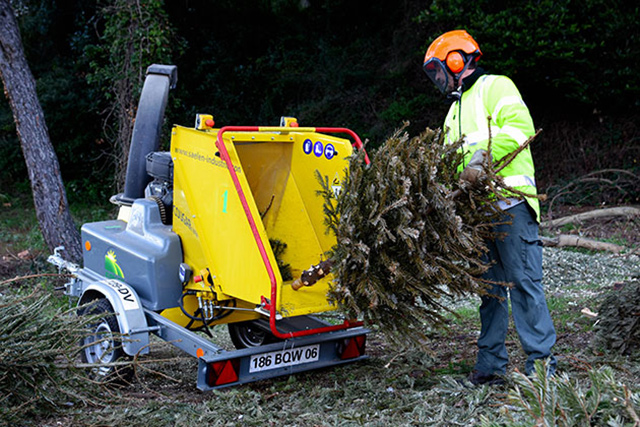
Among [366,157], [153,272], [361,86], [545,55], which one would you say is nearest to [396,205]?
[366,157]

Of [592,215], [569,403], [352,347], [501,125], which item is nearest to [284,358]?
[352,347]

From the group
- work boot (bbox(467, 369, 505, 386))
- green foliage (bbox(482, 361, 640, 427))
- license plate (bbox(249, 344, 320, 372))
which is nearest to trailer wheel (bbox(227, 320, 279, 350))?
license plate (bbox(249, 344, 320, 372))

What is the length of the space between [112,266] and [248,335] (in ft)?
3.83

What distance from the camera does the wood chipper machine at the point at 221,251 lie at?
405 centimetres

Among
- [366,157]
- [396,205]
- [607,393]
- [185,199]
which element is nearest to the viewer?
[607,393]

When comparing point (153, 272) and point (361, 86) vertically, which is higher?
point (361, 86)

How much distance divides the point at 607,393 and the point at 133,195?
3783 mm

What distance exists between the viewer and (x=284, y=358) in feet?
14.2

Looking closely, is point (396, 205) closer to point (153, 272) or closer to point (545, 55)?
point (153, 272)

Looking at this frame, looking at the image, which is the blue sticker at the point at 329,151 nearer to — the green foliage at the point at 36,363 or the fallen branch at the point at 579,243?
the green foliage at the point at 36,363

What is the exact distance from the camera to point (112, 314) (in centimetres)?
425

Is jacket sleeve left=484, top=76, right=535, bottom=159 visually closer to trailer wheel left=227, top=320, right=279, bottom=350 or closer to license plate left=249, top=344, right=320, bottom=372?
license plate left=249, top=344, right=320, bottom=372

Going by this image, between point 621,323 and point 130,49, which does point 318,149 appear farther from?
point 130,49

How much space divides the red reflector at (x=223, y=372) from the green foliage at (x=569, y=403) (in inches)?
75.0
